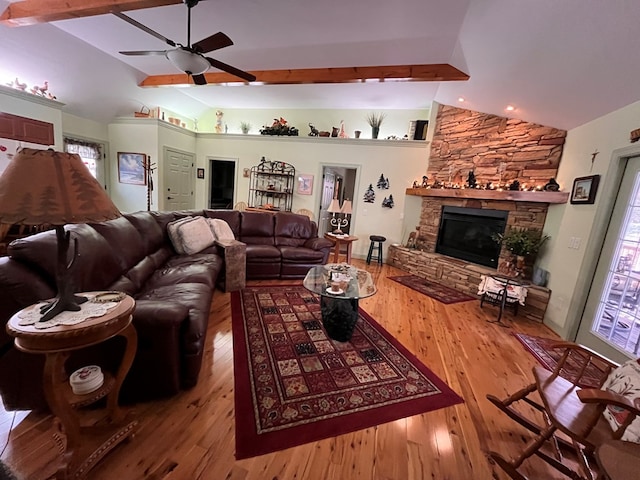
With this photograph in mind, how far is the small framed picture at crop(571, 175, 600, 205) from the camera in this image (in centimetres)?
285

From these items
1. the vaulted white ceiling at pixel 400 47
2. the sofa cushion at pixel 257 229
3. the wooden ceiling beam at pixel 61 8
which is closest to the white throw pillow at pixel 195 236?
the sofa cushion at pixel 257 229

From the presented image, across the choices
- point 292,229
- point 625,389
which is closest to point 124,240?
point 292,229

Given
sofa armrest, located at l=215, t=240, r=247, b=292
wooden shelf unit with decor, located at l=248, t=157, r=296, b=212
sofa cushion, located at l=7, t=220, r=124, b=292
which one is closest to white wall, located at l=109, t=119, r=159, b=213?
wooden shelf unit with decor, located at l=248, t=157, r=296, b=212

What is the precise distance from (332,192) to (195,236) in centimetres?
424

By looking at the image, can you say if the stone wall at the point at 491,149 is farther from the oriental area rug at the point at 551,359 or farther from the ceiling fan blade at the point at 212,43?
the ceiling fan blade at the point at 212,43

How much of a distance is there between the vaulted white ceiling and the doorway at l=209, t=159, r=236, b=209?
2.49m

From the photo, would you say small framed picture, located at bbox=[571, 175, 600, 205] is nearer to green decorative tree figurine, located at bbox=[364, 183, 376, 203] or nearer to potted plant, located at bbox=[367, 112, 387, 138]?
green decorative tree figurine, located at bbox=[364, 183, 376, 203]

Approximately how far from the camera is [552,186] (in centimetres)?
350

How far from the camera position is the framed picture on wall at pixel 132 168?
18.6ft

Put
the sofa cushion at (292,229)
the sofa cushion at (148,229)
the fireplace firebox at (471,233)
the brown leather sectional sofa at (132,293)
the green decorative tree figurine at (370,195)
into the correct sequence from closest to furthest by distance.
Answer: the brown leather sectional sofa at (132,293) → the sofa cushion at (148,229) → the fireplace firebox at (471,233) → the sofa cushion at (292,229) → the green decorative tree figurine at (370,195)

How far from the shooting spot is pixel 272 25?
3080mm

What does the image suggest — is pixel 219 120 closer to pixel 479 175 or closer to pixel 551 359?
pixel 479 175

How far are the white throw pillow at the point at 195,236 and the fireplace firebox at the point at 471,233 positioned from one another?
13.4 feet

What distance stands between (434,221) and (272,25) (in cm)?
412
